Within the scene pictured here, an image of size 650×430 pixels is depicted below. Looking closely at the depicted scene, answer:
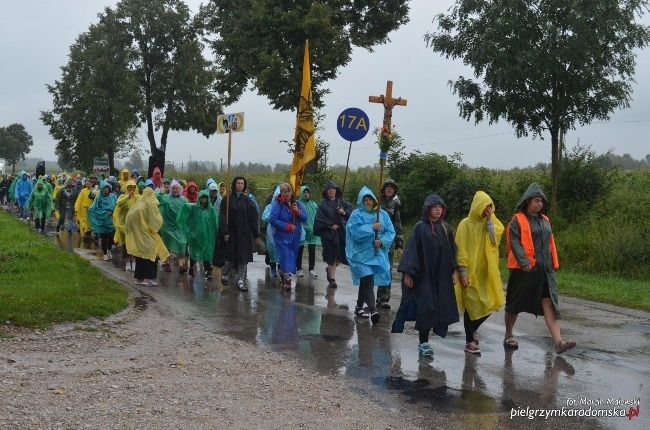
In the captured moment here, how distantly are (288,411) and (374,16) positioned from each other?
2952cm

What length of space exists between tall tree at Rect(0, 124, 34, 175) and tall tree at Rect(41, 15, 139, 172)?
50375 mm

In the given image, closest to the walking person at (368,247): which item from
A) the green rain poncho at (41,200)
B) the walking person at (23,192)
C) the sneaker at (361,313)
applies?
the sneaker at (361,313)

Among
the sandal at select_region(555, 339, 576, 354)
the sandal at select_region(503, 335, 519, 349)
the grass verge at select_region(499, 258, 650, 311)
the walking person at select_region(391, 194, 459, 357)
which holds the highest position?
the walking person at select_region(391, 194, 459, 357)

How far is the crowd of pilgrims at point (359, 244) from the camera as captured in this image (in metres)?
9.41

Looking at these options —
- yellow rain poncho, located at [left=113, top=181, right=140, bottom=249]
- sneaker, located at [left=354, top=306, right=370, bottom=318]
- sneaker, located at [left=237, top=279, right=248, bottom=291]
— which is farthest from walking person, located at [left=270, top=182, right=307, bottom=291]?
yellow rain poncho, located at [left=113, top=181, right=140, bottom=249]

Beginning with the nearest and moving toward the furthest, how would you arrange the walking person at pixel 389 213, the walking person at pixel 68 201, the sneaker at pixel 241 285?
the walking person at pixel 389 213 < the sneaker at pixel 241 285 < the walking person at pixel 68 201

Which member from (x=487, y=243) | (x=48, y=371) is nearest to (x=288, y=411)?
(x=48, y=371)

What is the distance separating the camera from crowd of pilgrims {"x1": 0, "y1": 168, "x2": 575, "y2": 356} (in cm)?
941

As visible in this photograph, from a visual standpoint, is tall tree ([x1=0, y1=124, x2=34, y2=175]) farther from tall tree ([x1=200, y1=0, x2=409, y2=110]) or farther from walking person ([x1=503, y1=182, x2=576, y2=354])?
walking person ([x1=503, y1=182, x2=576, y2=354])

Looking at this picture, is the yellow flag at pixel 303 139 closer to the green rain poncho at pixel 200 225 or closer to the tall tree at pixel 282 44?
the green rain poncho at pixel 200 225

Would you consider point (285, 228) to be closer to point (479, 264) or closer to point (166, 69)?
point (479, 264)

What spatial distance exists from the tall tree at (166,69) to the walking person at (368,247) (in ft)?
136

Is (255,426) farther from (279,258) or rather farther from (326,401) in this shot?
(279,258)

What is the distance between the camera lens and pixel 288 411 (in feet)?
22.8
